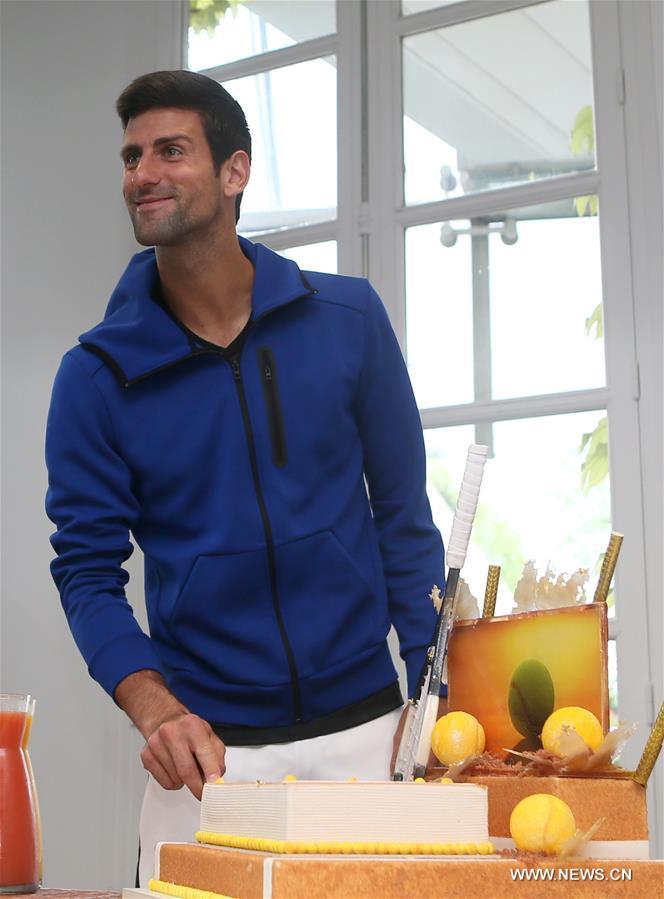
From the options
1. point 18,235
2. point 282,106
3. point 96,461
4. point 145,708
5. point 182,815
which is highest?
point 282,106

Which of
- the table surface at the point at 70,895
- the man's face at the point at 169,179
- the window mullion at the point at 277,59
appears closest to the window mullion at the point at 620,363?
the window mullion at the point at 277,59

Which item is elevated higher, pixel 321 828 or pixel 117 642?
pixel 117 642

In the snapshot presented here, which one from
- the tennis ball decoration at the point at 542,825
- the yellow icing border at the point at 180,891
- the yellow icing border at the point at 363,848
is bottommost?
the yellow icing border at the point at 180,891

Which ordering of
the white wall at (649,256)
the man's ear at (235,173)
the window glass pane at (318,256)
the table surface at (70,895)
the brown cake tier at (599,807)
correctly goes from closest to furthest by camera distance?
the brown cake tier at (599,807) < the table surface at (70,895) < the man's ear at (235,173) < the white wall at (649,256) < the window glass pane at (318,256)

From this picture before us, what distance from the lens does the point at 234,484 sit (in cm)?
136

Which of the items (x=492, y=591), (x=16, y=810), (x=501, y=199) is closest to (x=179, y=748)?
(x=16, y=810)

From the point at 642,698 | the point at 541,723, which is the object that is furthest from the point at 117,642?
the point at 642,698

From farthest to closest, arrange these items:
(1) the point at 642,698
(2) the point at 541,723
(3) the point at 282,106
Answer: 1. (3) the point at 282,106
2. (1) the point at 642,698
3. (2) the point at 541,723

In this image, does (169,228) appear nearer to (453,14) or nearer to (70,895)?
(70,895)

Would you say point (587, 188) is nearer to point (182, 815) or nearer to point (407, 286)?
point (407, 286)

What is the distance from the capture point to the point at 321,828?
23.7 inches

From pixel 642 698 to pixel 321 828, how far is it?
5.81 ft

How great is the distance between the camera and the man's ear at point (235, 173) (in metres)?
1.56

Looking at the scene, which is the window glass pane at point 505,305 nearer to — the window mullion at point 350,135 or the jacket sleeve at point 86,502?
the window mullion at point 350,135
